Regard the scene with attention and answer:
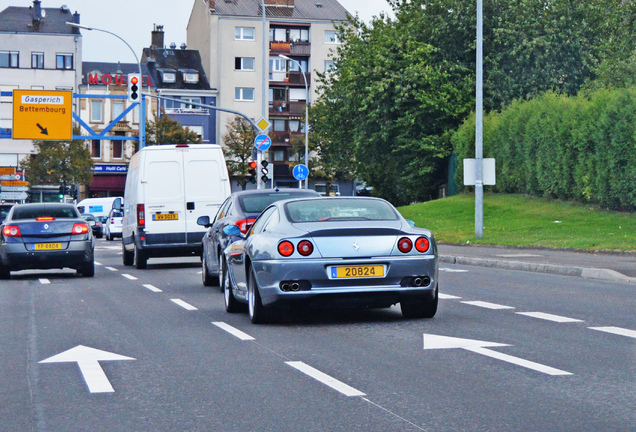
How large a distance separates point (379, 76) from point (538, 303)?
38.9 metres

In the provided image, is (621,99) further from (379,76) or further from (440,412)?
(440,412)

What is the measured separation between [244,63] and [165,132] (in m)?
13.6

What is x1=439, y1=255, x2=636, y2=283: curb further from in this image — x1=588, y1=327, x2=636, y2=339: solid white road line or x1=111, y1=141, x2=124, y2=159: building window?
x1=111, y1=141, x2=124, y2=159: building window

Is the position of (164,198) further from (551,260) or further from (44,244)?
(551,260)

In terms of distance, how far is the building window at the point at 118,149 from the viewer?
298ft

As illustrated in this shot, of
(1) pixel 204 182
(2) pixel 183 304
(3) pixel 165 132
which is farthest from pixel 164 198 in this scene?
(3) pixel 165 132

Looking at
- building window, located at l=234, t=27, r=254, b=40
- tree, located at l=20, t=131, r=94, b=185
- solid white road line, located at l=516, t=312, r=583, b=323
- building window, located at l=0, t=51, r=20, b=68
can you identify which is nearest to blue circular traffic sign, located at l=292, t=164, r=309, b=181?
solid white road line, located at l=516, t=312, r=583, b=323

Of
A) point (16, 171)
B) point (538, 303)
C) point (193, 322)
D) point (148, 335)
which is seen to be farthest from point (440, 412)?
point (16, 171)

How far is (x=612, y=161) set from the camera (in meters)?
34.6

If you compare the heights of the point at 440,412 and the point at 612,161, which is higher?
the point at 612,161

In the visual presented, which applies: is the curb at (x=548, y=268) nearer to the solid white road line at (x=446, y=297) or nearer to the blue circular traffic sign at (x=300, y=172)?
the solid white road line at (x=446, y=297)

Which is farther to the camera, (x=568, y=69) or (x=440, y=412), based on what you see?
(x=568, y=69)

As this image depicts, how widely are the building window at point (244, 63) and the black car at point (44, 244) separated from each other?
245 ft

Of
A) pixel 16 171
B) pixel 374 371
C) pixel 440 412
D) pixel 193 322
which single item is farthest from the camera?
pixel 16 171
